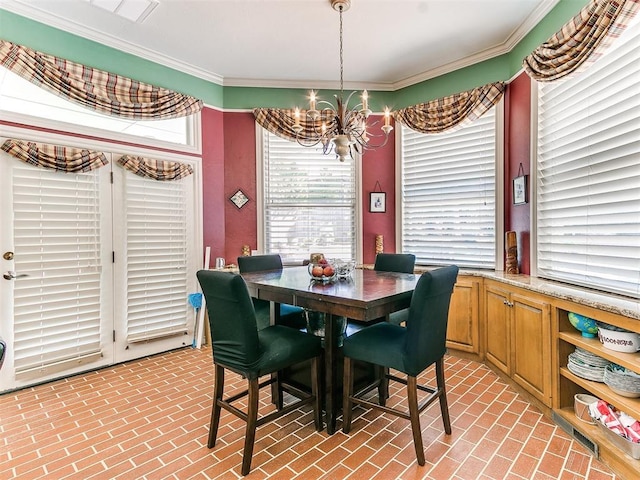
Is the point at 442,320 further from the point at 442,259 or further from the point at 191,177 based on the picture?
the point at 191,177

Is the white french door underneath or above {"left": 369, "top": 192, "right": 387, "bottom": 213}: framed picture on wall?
underneath

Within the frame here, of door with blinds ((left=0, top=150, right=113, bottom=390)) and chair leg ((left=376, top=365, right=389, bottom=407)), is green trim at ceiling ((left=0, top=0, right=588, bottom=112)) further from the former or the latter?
chair leg ((left=376, top=365, right=389, bottom=407))

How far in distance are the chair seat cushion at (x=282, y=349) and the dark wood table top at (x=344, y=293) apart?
216 millimetres

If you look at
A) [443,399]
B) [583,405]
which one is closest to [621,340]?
[583,405]

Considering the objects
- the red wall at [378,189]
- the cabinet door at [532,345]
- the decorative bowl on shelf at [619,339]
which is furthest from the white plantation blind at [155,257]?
the decorative bowl on shelf at [619,339]

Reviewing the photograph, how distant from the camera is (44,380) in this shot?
291 centimetres

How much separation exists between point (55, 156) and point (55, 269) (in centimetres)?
93

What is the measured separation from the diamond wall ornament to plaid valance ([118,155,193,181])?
2.00 ft

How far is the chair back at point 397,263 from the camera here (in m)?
3.18

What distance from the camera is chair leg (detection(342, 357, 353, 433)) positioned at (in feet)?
7.01

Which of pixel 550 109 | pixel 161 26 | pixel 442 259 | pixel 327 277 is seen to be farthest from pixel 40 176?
pixel 550 109

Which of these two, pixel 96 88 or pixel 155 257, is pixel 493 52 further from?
pixel 155 257

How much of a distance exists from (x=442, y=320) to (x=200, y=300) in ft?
8.67

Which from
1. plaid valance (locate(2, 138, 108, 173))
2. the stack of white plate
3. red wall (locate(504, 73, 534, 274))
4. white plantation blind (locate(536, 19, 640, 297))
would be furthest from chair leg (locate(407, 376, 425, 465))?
plaid valance (locate(2, 138, 108, 173))
